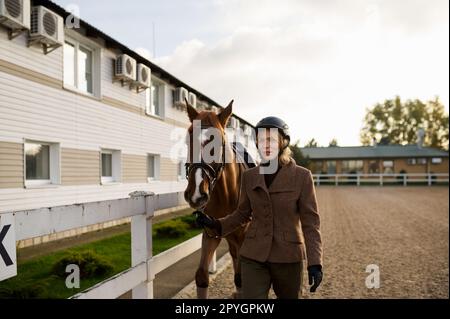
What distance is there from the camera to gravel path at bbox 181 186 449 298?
5.83 m

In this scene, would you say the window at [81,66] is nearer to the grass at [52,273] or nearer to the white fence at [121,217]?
the grass at [52,273]

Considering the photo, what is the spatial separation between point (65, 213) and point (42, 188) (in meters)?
7.12

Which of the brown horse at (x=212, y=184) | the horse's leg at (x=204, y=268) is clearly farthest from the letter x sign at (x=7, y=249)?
the horse's leg at (x=204, y=268)

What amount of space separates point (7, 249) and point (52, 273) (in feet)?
13.1

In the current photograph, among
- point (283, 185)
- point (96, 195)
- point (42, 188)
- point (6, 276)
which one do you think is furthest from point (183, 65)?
point (96, 195)

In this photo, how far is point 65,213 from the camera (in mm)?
2381

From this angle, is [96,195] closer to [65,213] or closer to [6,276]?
[65,213]

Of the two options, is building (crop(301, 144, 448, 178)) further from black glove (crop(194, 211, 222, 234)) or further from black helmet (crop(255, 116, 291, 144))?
black helmet (crop(255, 116, 291, 144))

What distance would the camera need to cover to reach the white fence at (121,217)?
212cm

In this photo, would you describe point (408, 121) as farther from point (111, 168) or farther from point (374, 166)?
point (111, 168)

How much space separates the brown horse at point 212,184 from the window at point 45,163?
23.2ft

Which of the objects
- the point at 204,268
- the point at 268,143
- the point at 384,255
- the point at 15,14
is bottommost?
the point at 384,255

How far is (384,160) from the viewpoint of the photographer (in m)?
48.1

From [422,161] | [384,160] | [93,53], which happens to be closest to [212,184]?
[93,53]
